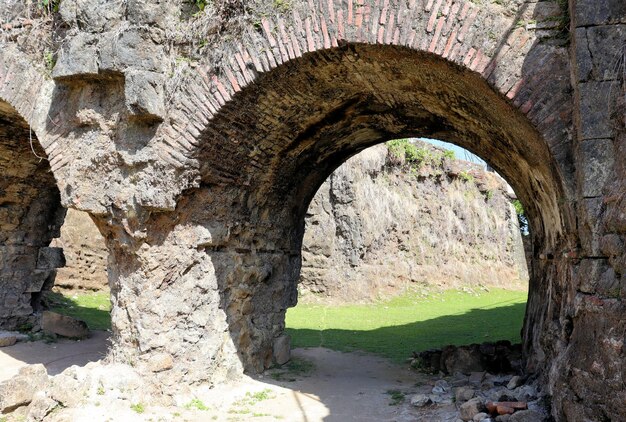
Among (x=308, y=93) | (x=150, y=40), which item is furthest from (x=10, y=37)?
(x=308, y=93)

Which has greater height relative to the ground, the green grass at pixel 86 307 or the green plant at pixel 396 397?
the green grass at pixel 86 307

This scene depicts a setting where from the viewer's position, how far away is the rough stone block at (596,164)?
384cm

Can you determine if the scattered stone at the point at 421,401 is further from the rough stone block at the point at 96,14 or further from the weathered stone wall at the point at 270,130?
the rough stone block at the point at 96,14

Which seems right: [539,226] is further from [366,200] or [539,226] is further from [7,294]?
[366,200]

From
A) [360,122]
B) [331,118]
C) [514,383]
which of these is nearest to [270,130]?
[331,118]

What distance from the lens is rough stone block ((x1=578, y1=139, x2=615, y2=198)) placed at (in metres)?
3.84

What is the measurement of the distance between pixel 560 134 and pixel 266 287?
14.1ft

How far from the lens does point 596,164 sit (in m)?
3.86

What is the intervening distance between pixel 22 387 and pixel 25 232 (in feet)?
16.1

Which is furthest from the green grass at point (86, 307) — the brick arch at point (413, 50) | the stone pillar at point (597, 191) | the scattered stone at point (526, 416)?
the stone pillar at point (597, 191)

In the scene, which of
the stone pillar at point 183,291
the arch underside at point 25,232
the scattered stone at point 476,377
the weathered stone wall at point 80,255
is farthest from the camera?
the weathered stone wall at point 80,255

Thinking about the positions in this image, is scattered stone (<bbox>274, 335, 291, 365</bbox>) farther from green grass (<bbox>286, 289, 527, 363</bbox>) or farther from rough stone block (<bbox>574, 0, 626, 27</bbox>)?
rough stone block (<bbox>574, 0, 626, 27</bbox>)

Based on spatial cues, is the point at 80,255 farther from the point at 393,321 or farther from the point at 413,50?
the point at 413,50

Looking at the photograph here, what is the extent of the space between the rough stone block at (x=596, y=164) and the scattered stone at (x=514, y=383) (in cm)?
280
